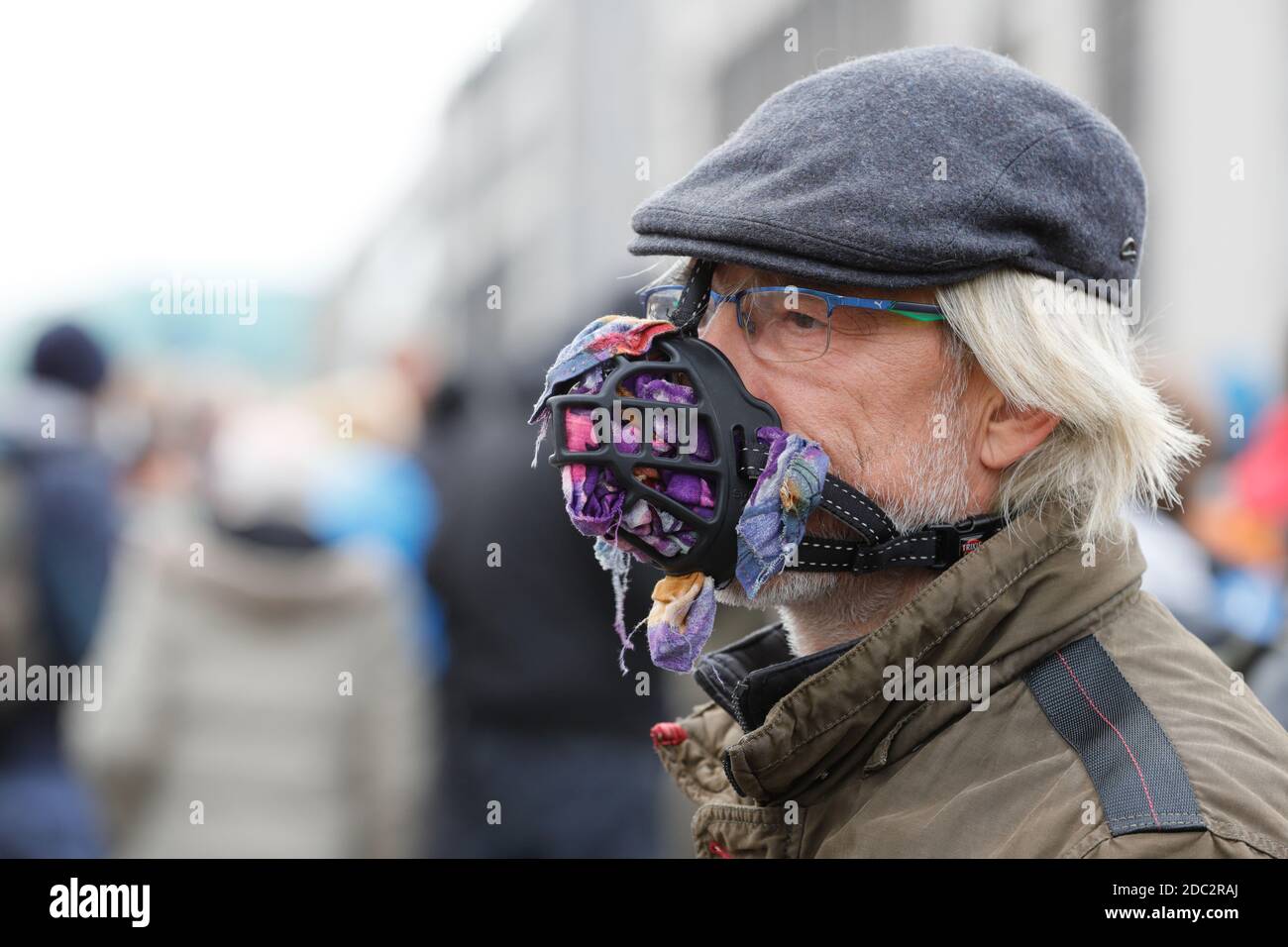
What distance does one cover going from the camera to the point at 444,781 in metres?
4.82

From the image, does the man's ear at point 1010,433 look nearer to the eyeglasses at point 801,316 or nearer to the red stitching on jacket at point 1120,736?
the eyeglasses at point 801,316

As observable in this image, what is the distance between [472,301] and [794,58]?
1267 centimetres

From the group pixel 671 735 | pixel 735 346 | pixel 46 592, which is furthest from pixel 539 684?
pixel 735 346

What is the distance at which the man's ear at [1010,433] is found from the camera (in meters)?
2.16

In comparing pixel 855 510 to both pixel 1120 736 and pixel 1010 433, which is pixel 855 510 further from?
pixel 1120 736

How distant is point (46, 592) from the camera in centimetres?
417

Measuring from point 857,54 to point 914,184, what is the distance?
7780 mm

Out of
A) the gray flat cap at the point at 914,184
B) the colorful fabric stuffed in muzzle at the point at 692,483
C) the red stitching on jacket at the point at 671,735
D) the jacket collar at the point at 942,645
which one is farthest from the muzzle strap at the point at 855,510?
the red stitching on jacket at the point at 671,735

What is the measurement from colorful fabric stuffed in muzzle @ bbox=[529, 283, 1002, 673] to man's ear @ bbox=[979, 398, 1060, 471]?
109mm

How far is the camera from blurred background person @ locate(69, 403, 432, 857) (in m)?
4.77

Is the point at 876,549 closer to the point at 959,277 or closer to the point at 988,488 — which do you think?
the point at 988,488

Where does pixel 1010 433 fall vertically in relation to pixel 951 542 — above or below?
above

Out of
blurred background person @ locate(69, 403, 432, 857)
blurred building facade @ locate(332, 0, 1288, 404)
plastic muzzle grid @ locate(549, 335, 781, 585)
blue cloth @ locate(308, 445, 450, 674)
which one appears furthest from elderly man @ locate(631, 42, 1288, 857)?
blue cloth @ locate(308, 445, 450, 674)

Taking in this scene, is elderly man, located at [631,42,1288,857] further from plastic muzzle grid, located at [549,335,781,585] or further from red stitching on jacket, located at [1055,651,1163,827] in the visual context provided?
plastic muzzle grid, located at [549,335,781,585]
